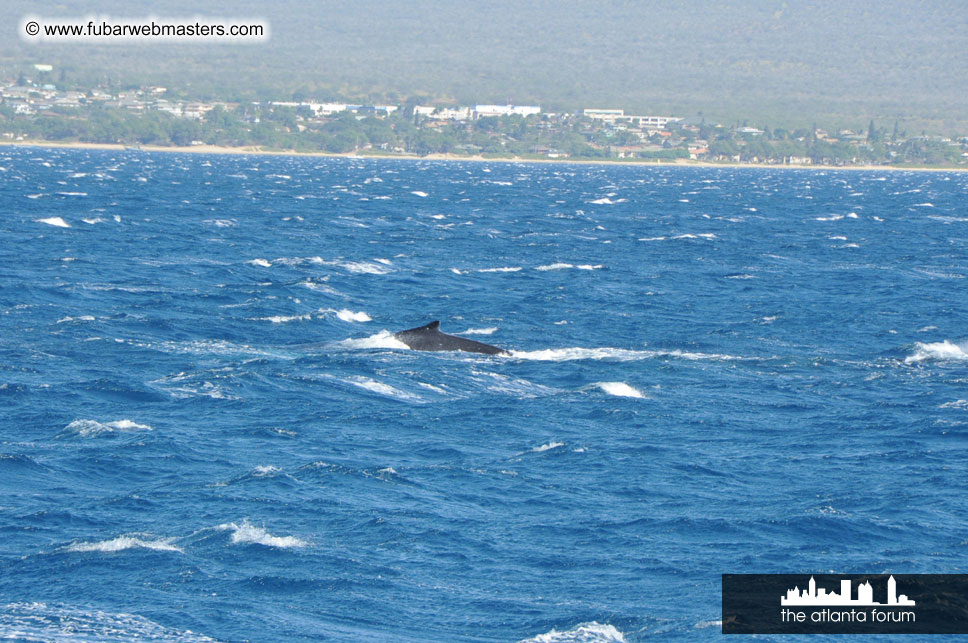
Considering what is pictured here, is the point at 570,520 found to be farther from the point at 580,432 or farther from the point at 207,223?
the point at 207,223

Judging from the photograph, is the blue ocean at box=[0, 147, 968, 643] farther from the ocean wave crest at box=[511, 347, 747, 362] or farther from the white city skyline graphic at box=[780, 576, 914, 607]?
the white city skyline graphic at box=[780, 576, 914, 607]

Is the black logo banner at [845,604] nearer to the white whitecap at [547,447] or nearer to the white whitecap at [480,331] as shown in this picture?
the white whitecap at [547,447]

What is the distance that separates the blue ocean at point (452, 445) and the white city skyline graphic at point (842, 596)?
1.03m

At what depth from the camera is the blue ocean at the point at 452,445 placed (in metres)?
22.0

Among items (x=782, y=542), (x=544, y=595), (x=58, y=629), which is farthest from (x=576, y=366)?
(x=58, y=629)

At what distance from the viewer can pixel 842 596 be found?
22.1 metres

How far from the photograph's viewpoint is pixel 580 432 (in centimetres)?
3300

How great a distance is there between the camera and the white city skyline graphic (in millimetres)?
21891

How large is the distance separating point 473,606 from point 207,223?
75876 millimetres

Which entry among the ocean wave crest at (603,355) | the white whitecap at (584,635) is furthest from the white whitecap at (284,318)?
the white whitecap at (584,635)

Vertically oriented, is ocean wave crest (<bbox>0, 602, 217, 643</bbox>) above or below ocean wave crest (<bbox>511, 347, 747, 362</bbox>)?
above

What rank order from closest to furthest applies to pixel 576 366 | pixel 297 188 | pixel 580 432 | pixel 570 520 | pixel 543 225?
pixel 570 520 → pixel 580 432 → pixel 576 366 → pixel 543 225 → pixel 297 188

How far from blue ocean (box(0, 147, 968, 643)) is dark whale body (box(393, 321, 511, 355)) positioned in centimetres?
71

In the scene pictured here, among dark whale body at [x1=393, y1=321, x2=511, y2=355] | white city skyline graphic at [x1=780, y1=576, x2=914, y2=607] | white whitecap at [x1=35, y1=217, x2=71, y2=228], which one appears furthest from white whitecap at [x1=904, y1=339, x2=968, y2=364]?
white whitecap at [x1=35, y1=217, x2=71, y2=228]
